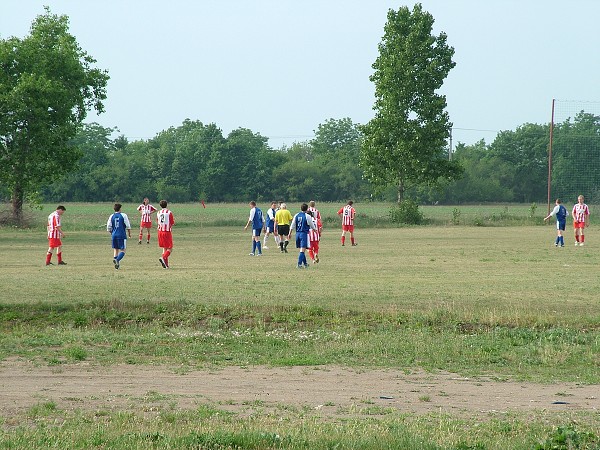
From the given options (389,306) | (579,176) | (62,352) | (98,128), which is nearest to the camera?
(62,352)

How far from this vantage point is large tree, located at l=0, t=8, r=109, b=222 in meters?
46.5

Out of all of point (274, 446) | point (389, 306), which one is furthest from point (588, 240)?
point (274, 446)

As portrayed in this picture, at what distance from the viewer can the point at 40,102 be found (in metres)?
46.7

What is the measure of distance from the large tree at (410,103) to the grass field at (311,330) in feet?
123

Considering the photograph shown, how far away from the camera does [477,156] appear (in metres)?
133

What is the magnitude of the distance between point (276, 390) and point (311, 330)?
4.95m

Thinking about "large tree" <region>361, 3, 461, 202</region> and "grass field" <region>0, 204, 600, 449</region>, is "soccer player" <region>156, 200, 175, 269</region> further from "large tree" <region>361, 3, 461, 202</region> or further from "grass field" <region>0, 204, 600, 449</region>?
"large tree" <region>361, 3, 461, 202</region>

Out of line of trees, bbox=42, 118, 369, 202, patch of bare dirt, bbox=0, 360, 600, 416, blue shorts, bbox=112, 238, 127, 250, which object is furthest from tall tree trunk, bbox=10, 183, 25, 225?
line of trees, bbox=42, 118, 369, 202

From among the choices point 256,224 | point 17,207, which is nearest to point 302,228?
point 256,224

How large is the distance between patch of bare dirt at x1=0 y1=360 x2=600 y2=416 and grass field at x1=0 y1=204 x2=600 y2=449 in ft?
1.38

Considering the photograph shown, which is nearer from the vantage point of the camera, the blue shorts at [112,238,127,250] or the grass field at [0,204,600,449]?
the grass field at [0,204,600,449]

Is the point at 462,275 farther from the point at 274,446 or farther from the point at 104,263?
the point at 274,446

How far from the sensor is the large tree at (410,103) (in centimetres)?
6581

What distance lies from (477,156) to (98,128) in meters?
56.6
